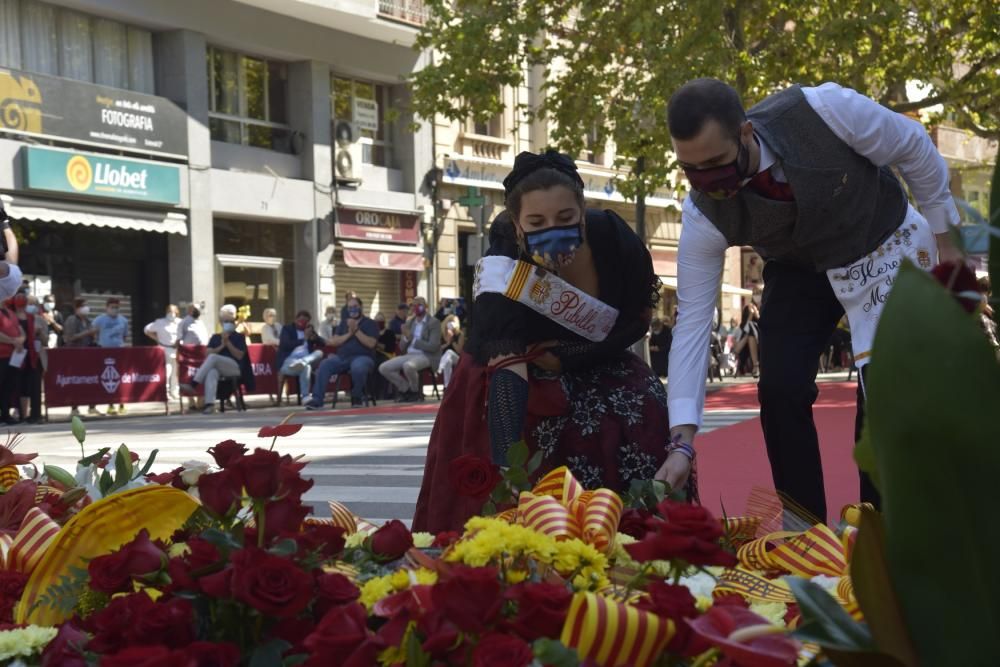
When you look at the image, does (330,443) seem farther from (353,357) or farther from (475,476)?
(475,476)

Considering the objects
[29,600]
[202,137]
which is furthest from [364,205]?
[29,600]

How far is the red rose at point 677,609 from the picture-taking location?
4.50 feet

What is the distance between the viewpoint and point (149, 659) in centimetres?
136

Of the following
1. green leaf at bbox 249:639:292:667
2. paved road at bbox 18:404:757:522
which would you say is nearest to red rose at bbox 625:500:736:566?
green leaf at bbox 249:639:292:667

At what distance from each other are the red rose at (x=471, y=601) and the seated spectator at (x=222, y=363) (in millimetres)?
19385

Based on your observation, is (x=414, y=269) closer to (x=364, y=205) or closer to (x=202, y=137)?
(x=364, y=205)

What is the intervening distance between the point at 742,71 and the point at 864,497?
1658cm

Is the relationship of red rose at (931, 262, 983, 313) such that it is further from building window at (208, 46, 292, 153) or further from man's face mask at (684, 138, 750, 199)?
building window at (208, 46, 292, 153)

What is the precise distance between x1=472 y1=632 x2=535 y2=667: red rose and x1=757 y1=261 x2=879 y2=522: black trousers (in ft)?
9.21

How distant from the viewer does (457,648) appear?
1.39 m

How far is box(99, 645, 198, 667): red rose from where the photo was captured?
53.3 inches

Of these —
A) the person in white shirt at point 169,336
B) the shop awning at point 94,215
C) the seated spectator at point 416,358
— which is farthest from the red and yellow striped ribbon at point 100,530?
the shop awning at point 94,215

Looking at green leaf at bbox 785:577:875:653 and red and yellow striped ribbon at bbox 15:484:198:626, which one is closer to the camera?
green leaf at bbox 785:577:875:653

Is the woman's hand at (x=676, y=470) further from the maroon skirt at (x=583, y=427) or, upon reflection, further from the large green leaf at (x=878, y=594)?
the large green leaf at (x=878, y=594)
